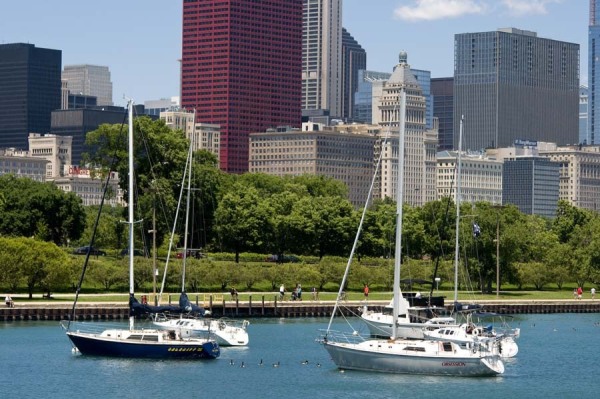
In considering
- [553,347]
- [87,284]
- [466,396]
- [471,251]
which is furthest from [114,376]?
[471,251]

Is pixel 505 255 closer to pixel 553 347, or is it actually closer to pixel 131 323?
pixel 553 347

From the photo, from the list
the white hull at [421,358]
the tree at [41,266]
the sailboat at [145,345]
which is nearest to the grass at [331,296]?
the tree at [41,266]

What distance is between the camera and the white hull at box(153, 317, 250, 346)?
334 ft

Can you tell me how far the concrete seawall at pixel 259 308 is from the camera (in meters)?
120

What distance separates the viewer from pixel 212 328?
338 ft

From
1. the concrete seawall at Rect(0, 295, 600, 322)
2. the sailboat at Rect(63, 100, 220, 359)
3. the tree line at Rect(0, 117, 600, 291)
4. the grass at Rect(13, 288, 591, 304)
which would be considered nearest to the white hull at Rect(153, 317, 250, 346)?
the sailboat at Rect(63, 100, 220, 359)

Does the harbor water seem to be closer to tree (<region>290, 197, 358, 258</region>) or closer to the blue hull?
the blue hull

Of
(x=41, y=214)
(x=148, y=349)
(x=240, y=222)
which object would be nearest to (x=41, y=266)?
(x=41, y=214)

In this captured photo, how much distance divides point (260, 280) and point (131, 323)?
5307 cm

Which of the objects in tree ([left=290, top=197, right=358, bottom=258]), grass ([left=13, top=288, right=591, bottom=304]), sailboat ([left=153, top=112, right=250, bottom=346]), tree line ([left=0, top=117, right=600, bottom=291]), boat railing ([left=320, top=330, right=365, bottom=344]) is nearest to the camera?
boat railing ([left=320, top=330, right=365, bottom=344])

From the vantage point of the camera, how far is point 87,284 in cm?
14288

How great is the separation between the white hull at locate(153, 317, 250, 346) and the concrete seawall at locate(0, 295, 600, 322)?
18084 millimetres

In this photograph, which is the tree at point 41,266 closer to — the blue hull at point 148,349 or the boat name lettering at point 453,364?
the blue hull at point 148,349

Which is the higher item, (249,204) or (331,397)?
(249,204)
